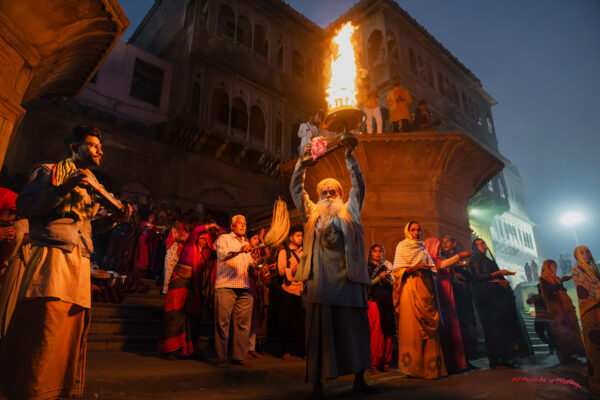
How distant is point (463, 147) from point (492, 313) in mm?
3366

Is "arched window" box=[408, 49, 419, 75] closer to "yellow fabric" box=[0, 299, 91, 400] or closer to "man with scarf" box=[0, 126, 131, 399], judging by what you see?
"man with scarf" box=[0, 126, 131, 399]

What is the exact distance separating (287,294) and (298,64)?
1668cm

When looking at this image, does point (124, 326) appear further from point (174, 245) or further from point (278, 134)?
point (278, 134)

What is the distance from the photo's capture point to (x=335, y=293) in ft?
9.83

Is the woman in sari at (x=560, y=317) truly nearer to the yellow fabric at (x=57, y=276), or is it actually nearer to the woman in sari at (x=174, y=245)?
the yellow fabric at (x=57, y=276)

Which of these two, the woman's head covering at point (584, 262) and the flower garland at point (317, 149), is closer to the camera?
the flower garland at point (317, 149)

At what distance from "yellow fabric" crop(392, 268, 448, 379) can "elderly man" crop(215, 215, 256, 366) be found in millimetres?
2103

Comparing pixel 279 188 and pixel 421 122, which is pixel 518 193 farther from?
pixel 421 122

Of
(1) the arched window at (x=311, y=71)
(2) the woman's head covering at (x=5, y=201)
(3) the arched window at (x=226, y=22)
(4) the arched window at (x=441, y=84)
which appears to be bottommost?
(2) the woman's head covering at (x=5, y=201)

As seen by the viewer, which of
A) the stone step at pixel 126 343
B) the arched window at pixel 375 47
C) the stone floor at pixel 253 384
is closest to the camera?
the stone floor at pixel 253 384

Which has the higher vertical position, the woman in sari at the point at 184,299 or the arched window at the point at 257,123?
the arched window at the point at 257,123

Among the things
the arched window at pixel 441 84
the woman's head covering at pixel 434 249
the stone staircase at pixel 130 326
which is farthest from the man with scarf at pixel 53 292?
the arched window at pixel 441 84

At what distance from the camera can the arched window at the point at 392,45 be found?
55.5ft

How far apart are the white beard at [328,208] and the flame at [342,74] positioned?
0.97 metres
